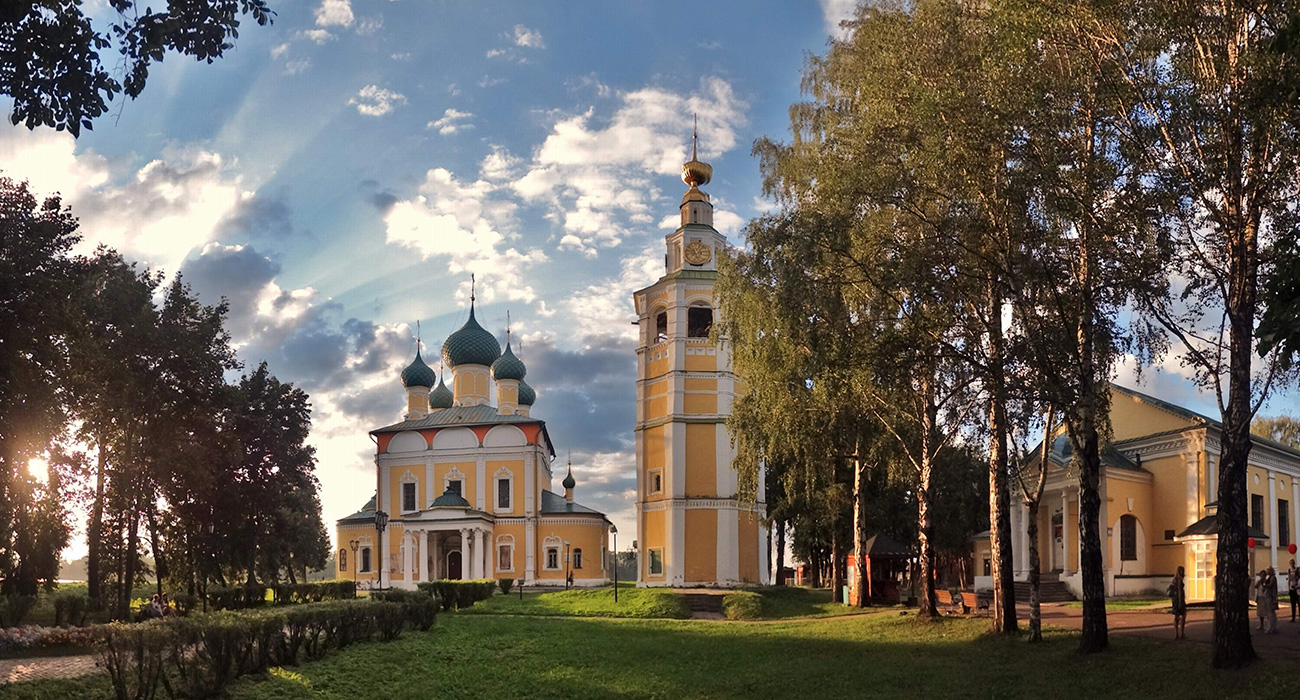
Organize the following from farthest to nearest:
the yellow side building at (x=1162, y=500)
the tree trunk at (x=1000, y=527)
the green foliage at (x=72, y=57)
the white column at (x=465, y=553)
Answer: the white column at (x=465, y=553)
the yellow side building at (x=1162, y=500)
the tree trunk at (x=1000, y=527)
the green foliage at (x=72, y=57)

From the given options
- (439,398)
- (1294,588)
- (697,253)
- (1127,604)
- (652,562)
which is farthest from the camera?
(439,398)

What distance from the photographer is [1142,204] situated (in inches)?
594

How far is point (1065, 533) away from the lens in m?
31.9

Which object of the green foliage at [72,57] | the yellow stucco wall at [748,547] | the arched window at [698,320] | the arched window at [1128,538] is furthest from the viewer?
the arched window at [698,320]

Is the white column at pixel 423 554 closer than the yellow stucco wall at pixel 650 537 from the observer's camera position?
No

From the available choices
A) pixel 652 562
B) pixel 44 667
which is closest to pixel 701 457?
pixel 652 562

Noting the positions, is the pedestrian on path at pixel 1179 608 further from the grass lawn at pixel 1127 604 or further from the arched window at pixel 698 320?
the arched window at pixel 698 320

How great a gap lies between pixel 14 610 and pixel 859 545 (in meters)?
20.5

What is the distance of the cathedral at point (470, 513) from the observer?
165 feet

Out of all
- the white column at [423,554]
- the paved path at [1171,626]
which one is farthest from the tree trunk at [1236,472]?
the white column at [423,554]

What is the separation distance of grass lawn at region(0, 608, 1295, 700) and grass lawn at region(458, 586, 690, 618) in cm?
777

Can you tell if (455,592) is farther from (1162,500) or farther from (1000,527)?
(1162,500)

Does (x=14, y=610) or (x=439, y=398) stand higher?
(x=439, y=398)

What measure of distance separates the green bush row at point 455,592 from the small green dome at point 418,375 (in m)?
28.5
